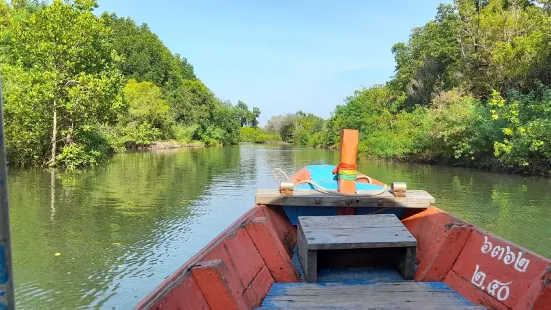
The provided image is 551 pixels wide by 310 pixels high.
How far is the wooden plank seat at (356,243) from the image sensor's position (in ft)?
9.98

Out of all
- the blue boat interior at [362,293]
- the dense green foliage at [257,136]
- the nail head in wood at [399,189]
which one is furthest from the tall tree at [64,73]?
the dense green foliage at [257,136]

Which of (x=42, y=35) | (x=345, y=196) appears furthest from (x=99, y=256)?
(x=42, y=35)

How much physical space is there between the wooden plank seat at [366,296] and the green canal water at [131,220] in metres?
2.86

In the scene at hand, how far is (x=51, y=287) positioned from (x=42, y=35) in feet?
47.3

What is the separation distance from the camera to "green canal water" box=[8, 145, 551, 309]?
561 centimetres

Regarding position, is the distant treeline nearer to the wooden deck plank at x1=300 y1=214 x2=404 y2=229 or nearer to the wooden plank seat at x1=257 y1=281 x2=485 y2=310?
the wooden deck plank at x1=300 y1=214 x2=404 y2=229

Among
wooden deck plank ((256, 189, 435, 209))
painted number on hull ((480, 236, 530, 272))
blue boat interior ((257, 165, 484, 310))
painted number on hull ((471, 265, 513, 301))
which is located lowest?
blue boat interior ((257, 165, 484, 310))

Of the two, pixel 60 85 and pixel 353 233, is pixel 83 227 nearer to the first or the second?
pixel 353 233

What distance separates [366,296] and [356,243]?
37 cm

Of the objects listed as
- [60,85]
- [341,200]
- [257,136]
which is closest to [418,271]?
[341,200]

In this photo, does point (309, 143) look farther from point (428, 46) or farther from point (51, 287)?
point (51, 287)

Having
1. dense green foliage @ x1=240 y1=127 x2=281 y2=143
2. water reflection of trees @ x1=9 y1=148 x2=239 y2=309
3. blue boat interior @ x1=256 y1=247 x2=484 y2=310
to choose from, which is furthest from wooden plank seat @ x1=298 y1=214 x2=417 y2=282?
dense green foliage @ x1=240 y1=127 x2=281 y2=143

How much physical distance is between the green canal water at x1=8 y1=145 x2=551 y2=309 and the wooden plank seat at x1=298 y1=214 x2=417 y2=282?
275 cm

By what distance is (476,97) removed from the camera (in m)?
26.0
